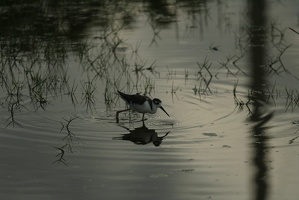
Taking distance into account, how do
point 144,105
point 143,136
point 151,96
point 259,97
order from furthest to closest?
point 151,96
point 259,97
point 144,105
point 143,136

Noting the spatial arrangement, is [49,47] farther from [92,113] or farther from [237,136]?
[237,136]

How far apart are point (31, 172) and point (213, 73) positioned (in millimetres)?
4640

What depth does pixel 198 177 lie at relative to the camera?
7.44 meters

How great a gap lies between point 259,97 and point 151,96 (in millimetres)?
1441

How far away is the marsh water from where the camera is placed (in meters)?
7.43

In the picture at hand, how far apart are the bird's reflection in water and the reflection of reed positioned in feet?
3.44

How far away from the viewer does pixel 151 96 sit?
10.7 metres

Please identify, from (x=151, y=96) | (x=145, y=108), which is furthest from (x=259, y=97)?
(x=145, y=108)

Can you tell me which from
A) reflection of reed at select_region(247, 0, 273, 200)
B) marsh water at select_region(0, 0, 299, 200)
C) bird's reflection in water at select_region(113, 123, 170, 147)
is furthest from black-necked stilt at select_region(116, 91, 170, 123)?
reflection of reed at select_region(247, 0, 273, 200)

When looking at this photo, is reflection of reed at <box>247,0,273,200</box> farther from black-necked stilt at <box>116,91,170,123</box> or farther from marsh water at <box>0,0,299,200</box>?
black-necked stilt at <box>116,91,170,123</box>

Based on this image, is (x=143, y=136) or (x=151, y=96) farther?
(x=151, y=96)

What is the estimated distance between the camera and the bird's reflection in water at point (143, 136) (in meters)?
8.77

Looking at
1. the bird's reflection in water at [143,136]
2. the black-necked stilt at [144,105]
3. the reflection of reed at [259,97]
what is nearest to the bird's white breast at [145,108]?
the black-necked stilt at [144,105]

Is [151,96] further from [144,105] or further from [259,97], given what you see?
[259,97]
